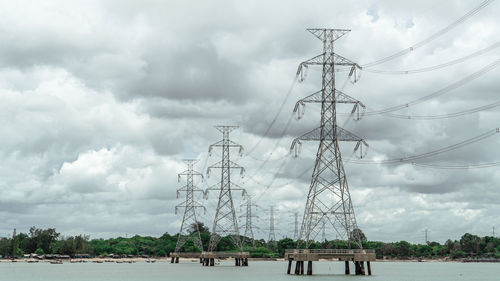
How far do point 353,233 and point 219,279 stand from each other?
36634 mm

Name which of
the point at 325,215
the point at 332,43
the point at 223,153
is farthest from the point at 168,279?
the point at 332,43

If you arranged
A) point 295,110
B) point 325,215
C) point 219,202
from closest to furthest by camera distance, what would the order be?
point 325,215, point 295,110, point 219,202

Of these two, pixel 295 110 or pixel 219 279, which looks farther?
pixel 219 279

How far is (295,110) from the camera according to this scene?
3076 inches

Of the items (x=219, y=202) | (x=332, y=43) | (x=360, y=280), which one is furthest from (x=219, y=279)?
(x=332, y=43)

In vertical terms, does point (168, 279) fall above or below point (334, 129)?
below

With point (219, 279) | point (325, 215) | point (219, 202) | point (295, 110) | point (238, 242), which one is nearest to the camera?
point (325, 215)

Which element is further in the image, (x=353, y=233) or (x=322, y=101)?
(x=322, y=101)

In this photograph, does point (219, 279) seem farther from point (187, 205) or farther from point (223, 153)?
point (187, 205)

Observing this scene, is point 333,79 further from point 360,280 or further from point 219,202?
point 219,202

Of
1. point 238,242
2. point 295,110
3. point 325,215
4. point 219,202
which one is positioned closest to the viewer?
point 325,215

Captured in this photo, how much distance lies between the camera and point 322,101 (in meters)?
78.7

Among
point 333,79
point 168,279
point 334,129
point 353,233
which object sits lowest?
point 168,279

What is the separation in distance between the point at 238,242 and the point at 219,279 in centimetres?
3366
